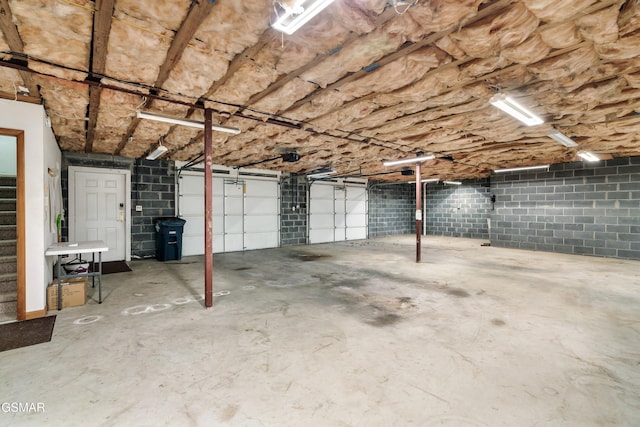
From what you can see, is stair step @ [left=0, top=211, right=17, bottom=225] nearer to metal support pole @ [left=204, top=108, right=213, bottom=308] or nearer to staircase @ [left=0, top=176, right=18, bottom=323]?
staircase @ [left=0, top=176, right=18, bottom=323]

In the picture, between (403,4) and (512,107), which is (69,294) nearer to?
(403,4)

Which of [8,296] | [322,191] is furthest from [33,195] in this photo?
[322,191]

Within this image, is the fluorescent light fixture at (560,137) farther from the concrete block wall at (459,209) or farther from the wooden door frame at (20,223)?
the wooden door frame at (20,223)

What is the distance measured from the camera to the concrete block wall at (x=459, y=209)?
12.2 meters

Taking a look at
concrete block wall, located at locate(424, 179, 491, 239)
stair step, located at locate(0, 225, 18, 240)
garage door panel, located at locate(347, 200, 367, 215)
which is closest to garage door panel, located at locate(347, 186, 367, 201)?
garage door panel, located at locate(347, 200, 367, 215)

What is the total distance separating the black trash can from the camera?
7.09 metres

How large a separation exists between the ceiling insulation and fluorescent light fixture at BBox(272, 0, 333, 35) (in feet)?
0.85

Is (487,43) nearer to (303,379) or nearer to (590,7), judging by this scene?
(590,7)

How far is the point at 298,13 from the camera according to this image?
1809mm

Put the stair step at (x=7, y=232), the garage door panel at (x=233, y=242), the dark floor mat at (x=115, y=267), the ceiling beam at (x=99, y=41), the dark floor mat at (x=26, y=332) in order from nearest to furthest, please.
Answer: the ceiling beam at (x=99, y=41)
the dark floor mat at (x=26, y=332)
the stair step at (x=7, y=232)
the dark floor mat at (x=115, y=267)
the garage door panel at (x=233, y=242)

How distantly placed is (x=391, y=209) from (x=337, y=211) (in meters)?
3.80

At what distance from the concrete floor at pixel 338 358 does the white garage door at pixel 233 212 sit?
343cm

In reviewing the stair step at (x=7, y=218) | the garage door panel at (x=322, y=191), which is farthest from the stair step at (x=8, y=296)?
the garage door panel at (x=322, y=191)

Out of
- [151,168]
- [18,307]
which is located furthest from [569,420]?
[151,168]
